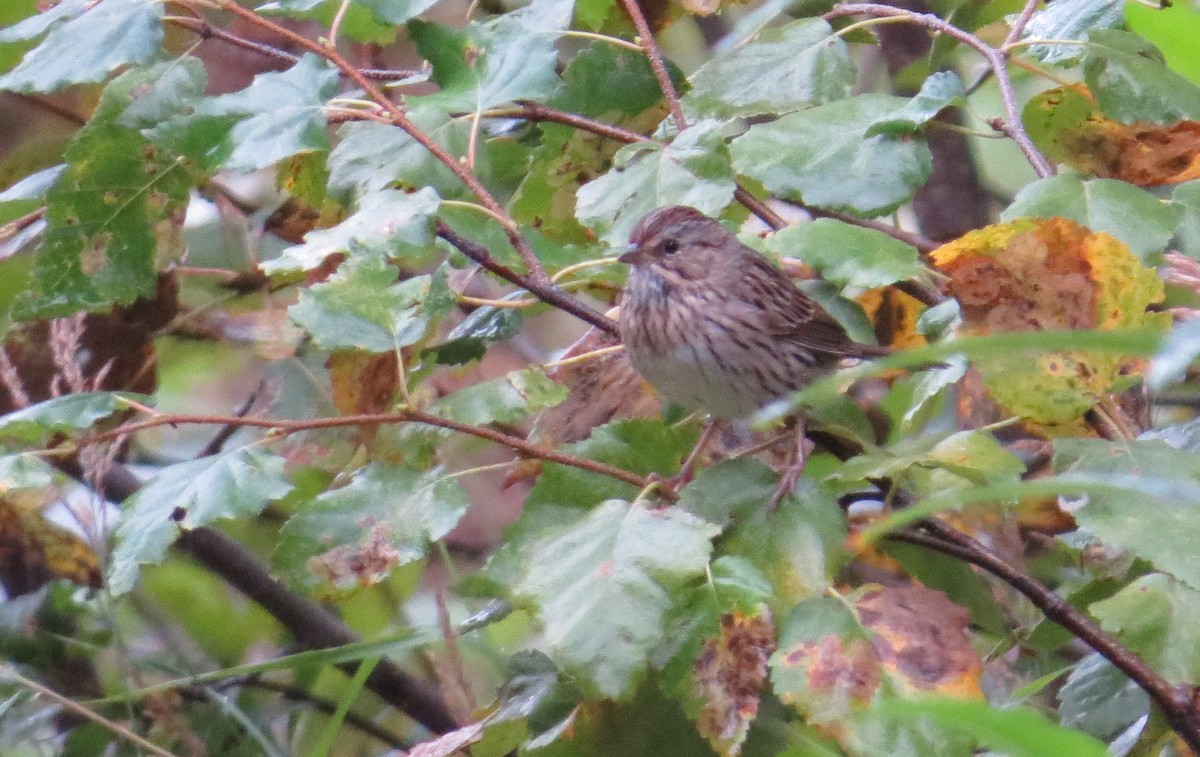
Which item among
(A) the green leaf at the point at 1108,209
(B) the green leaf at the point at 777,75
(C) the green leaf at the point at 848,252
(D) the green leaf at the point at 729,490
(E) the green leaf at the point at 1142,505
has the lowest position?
(D) the green leaf at the point at 729,490

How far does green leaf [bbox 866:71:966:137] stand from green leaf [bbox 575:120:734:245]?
0.25 metres

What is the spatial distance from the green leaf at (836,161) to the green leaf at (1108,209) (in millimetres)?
177

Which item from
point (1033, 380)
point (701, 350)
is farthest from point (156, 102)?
point (1033, 380)

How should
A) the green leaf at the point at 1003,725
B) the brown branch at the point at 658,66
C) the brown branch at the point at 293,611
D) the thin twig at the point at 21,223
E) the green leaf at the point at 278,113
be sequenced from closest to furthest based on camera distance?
the green leaf at the point at 1003,725 → the green leaf at the point at 278,113 → the brown branch at the point at 658,66 → the thin twig at the point at 21,223 → the brown branch at the point at 293,611

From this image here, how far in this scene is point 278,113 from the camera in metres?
2.04

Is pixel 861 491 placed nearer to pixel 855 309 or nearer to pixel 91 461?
pixel 855 309

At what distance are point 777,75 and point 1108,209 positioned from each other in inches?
24.0

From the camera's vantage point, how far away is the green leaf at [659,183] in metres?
2.06

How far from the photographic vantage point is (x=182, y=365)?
11.8 ft

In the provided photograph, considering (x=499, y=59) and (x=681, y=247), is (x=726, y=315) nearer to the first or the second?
(x=681, y=247)

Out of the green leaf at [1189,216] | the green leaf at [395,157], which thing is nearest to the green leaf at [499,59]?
the green leaf at [395,157]

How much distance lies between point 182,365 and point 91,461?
109 cm

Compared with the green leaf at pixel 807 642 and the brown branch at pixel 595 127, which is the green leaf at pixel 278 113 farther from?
the green leaf at pixel 807 642

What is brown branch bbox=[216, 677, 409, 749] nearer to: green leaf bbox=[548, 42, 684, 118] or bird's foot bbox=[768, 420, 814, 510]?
bird's foot bbox=[768, 420, 814, 510]
